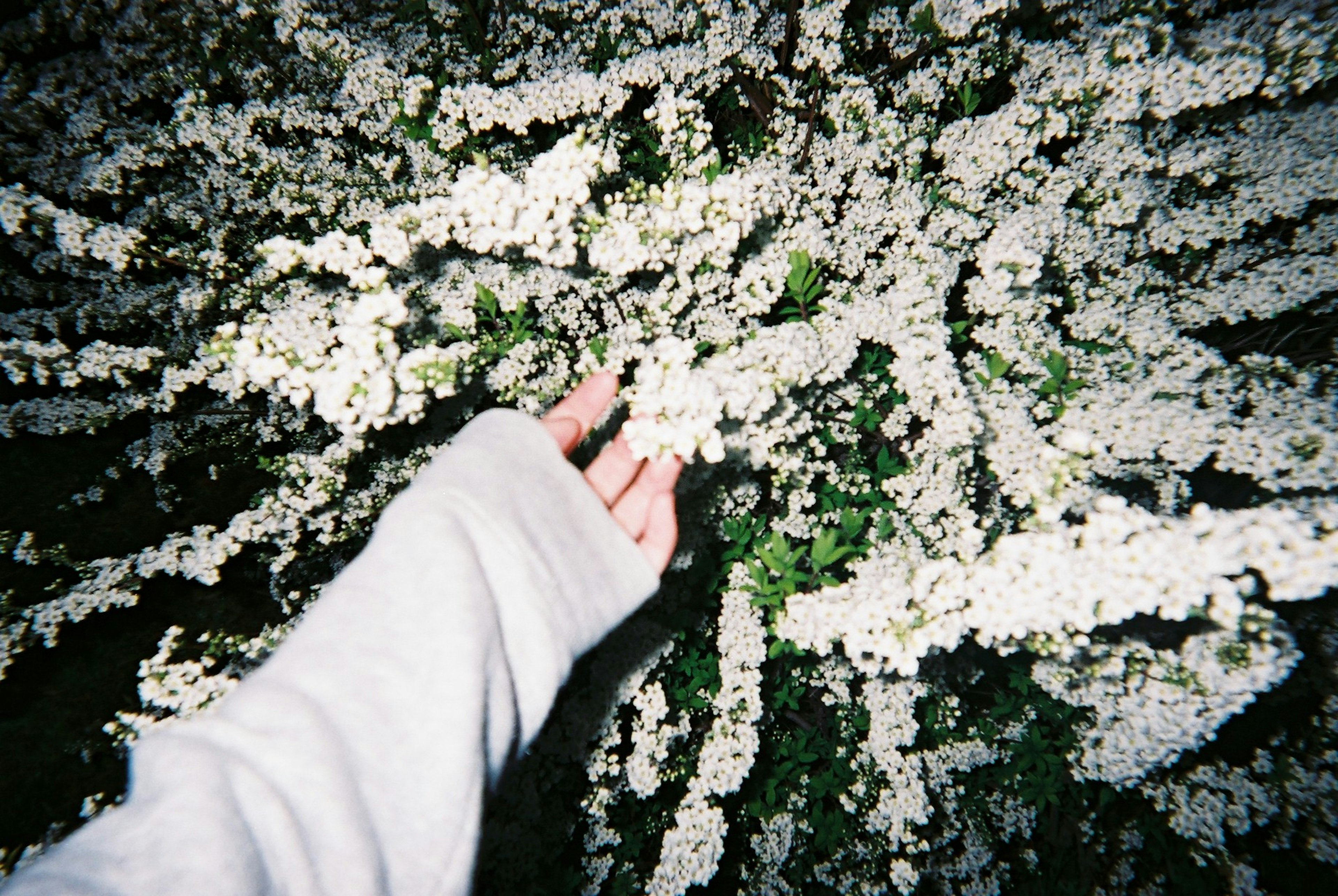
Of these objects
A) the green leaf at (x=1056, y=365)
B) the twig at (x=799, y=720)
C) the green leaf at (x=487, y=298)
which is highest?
the green leaf at (x=487, y=298)

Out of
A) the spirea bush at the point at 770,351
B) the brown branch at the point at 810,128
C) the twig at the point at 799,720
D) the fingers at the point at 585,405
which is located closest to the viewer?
the fingers at the point at 585,405

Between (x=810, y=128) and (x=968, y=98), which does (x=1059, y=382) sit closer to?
(x=968, y=98)

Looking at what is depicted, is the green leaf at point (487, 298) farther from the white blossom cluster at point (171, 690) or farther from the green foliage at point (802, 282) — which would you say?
the white blossom cluster at point (171, 690)

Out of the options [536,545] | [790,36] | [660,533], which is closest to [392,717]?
[536,545]

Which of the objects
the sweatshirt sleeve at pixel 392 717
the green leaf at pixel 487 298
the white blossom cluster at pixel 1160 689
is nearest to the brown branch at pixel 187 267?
the green leaf at pixel 487 298

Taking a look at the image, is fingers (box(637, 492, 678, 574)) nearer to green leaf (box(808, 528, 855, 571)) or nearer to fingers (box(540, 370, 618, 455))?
fingers (box(540, 370, 618, 455))

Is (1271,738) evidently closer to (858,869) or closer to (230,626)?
(858,869)

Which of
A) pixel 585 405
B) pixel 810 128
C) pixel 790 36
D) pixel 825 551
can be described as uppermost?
pixel 790 36
